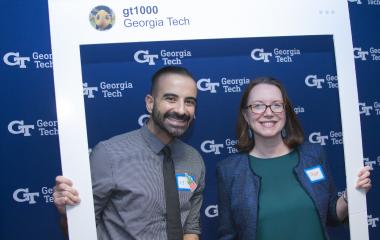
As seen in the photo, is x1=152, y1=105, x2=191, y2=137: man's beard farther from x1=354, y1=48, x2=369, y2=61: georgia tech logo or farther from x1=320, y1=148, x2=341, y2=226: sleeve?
x1=354, y1=48, x2=369, y2=61: georgia tech logo

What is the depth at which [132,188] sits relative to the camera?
1.44m

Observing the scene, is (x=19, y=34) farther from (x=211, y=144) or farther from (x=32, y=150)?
(x=211, y=144)

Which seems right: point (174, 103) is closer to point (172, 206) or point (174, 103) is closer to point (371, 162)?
point (172, 206)

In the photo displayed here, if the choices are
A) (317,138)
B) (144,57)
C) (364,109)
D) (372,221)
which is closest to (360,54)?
(364,109)

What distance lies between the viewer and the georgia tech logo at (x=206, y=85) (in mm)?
2195

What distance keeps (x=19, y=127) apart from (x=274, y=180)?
1564 mm

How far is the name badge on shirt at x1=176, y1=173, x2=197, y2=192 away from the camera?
1.57m

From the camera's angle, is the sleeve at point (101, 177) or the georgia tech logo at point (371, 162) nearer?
the sleeve at point (101, 177)

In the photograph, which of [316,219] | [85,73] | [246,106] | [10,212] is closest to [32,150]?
[10,212]

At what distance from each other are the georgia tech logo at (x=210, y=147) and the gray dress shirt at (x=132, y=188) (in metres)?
0.63

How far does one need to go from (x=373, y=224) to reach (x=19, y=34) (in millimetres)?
2753

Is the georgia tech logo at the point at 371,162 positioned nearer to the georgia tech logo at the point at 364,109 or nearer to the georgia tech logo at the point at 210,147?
the georgia tech logo at the point at 364,109

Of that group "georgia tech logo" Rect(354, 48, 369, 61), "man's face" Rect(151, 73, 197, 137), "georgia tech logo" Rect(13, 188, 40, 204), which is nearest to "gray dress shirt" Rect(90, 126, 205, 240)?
"man's face" Rect(151, 73, 197, 137)

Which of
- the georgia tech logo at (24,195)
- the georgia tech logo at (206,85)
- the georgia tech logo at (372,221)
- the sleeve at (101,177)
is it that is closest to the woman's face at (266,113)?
the georgia tech logo at (206,85)
